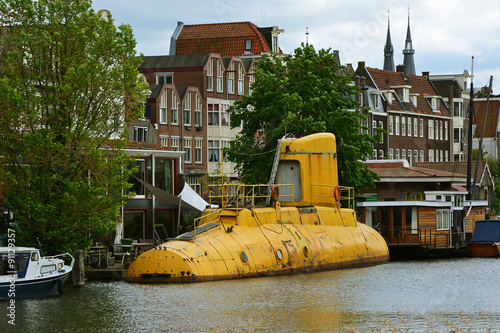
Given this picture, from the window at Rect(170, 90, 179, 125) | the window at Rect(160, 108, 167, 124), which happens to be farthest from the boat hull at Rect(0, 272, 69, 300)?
the window at Rect(170, 90, 179, 125)

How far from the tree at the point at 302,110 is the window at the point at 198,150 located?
65.8ft

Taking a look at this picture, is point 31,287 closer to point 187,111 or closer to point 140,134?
point 140,134

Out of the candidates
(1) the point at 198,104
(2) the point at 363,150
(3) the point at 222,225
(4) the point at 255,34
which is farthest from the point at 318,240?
(4) the point at 255,34

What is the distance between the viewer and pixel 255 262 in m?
44.6

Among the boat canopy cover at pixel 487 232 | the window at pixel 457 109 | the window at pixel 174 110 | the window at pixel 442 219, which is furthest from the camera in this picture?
the window at pixel 457 109

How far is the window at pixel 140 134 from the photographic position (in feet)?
239

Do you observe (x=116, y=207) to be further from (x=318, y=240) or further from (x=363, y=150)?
(x=363, y=150)

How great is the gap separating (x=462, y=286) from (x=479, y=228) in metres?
22.2

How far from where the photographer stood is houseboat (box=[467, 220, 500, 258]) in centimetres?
6438

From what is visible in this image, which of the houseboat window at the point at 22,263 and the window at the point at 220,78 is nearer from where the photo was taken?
the houseboat window at the point at 22,263

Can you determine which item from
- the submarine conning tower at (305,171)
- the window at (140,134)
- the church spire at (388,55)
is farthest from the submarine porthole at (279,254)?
the church spire at (388,55)

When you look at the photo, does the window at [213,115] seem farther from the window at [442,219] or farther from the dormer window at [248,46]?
the window at [442,219]

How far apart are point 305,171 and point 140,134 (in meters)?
23.9

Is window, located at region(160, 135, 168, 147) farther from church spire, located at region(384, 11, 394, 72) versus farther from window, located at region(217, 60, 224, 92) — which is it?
church spire, located at region(384, 11, 394, 72)
